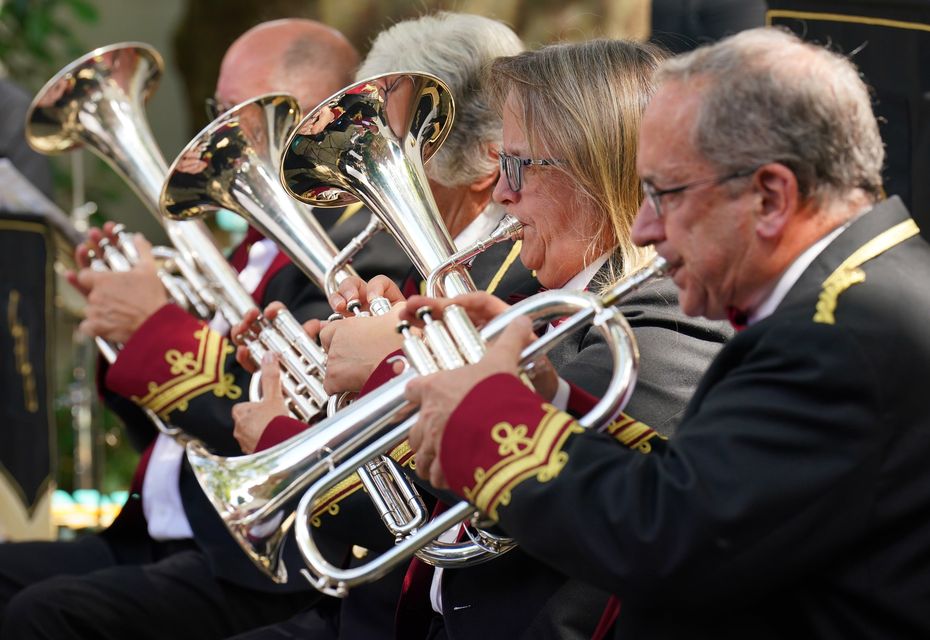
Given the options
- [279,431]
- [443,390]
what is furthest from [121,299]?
[443,390]

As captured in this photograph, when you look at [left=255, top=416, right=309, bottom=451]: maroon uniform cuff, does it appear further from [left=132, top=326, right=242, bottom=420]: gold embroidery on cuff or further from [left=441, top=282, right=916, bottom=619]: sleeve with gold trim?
[left=441, top=282, right=916, bottom=619]: sleeve with gold trim

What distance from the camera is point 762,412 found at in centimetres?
151

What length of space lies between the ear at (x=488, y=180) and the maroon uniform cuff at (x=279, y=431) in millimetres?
693

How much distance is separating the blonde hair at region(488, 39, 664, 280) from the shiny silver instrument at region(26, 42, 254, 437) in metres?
1.17

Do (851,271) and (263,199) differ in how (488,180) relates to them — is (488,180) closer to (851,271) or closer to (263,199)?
(263,199)

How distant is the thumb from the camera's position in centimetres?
263

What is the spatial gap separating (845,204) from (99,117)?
7.98ft

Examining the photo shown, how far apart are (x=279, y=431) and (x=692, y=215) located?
109 centimetres

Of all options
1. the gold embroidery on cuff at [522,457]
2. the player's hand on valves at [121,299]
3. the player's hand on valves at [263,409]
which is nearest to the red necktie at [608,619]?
the gold embroidery on cuff at [522,457]

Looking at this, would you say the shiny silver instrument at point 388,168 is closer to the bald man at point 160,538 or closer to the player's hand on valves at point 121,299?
the bald man at point 160,538

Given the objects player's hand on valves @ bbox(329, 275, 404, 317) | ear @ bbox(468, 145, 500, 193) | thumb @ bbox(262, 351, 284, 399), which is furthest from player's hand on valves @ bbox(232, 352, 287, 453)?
ear @ bbox(468, 145, 500, 193)

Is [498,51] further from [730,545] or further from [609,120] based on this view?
[730,545]

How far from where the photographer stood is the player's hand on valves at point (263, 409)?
2.58 meters

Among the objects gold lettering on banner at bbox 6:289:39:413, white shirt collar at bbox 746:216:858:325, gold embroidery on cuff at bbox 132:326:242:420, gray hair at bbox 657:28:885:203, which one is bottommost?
gold lettering on banner at bbox 6:289:39:413
